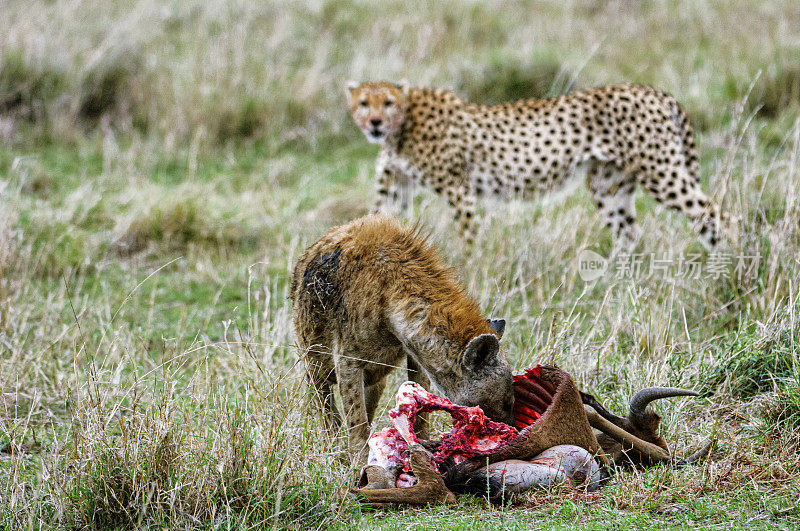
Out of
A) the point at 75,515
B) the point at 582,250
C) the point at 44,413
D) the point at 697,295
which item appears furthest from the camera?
the point at 582,250

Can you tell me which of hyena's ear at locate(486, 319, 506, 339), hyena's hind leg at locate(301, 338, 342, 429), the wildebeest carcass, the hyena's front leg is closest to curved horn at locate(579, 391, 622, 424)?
the wildebeest carcass

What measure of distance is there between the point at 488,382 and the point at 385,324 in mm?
467

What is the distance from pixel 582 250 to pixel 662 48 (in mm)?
6494

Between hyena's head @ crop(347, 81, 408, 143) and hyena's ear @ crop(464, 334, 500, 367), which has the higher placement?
hyena's head @ crop(347, 81, 408, 143)

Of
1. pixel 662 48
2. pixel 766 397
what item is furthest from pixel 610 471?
pixel 662 48

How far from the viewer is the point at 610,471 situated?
3072mm

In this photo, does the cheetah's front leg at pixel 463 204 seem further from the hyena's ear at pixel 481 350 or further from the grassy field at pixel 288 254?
the hyena's ear at pixel 481 350

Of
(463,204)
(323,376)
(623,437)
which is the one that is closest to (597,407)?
(623,437)

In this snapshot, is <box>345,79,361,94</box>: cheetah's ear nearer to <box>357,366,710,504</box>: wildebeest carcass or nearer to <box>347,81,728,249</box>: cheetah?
<box>347,81,728,249</box>: cheetah

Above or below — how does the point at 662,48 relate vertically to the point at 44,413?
above

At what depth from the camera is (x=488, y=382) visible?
312 centimetres

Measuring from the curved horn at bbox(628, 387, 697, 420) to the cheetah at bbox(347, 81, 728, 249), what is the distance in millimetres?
3298

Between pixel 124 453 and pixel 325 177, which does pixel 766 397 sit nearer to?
pixel 124 453

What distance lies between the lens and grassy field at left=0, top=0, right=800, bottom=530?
2.87 metres
